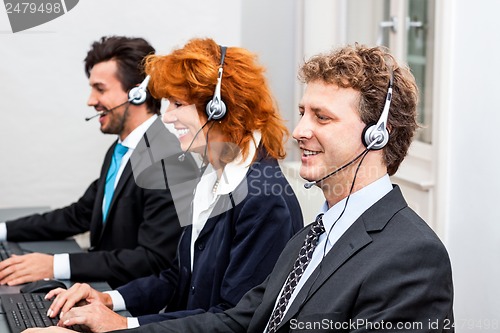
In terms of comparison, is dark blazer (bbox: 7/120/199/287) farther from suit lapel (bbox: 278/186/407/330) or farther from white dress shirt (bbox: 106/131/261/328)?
suit lapel (bbox: 278/186/407/330)

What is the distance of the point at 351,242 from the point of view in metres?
1.56

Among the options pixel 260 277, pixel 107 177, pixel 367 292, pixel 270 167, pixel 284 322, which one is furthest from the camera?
pixel 107 177

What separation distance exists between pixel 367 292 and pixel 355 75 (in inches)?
16.7

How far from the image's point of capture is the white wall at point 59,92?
12.2 ft

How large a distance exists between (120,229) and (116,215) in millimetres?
49

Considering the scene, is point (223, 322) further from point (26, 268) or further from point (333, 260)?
point (26, 268)

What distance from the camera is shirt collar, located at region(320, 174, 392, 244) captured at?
1.61 metres

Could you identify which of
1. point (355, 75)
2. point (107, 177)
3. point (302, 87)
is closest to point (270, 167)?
point (355, 75)

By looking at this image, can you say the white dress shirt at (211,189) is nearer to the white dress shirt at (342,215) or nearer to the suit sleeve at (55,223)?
the white dress shirt at (342,215)

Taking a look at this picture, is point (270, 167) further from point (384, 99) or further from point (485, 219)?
point (485, 219)

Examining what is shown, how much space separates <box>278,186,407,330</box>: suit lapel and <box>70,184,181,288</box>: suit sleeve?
98cm

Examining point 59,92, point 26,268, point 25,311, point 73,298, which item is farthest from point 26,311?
point 59,92

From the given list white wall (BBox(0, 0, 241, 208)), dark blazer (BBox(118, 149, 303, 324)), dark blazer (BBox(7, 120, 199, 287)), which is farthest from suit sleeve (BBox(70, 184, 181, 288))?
white wall (BBox(0, 0, 241, 208))

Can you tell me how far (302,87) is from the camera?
395 cm
